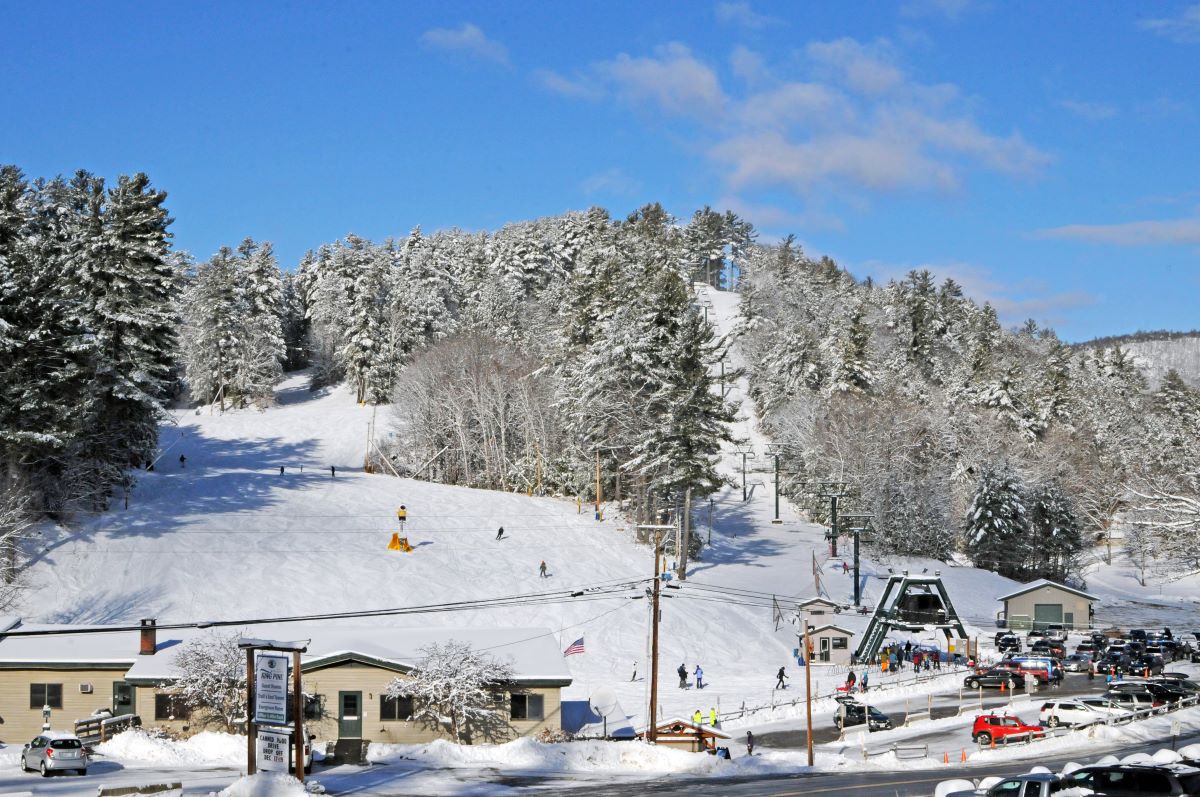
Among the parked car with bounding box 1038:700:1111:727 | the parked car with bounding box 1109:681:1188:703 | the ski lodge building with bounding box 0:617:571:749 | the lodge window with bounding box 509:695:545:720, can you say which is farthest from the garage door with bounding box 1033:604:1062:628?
the lodge window with bounding box 509:695:545:720

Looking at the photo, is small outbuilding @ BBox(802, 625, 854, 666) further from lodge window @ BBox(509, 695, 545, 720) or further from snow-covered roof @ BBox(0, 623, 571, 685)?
lodge window @ BBox(509, 695, 545, 720)

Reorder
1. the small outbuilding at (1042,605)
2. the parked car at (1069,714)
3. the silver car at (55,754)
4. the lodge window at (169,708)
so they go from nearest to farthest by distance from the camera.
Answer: the silver car at (55,754) < the parked car at (1069,714) < the lodge window at (169,708) < the small outbuilding at (1042,605)

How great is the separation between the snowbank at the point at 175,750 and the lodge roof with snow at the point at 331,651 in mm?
3492

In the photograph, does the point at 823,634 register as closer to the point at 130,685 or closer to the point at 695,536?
the point at 695,536

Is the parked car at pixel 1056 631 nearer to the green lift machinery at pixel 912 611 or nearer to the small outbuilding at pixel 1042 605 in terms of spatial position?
the small outbuilding at pixel 1042 605

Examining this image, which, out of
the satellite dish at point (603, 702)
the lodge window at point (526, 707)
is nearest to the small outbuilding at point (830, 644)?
the satellite dish at point (603, 702)

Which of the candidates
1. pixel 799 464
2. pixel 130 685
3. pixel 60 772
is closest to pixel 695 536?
pixel 799 464

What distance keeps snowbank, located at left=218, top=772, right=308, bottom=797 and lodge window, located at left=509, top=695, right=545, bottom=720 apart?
1548cm

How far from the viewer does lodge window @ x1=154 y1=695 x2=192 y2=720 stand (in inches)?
1608

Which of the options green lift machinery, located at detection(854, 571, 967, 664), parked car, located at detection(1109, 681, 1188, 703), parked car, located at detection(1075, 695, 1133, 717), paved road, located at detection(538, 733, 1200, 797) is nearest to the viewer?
paved road, located at detection(538, 733, 1200, 797)

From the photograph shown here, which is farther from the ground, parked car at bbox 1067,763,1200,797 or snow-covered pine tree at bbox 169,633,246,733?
parked car at bbox 1067,763,1200,797

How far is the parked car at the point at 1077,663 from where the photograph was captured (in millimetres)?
56531

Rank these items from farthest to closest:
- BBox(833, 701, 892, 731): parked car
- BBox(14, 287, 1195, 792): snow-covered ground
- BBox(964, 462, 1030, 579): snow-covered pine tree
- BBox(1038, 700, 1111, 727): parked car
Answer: BBox(964, 462, 1030, 579): snow-covered pine tree
BBox(14, 287, 1195, 792): snow-covered ground
BBox(833, 701, 892, 731): parked car
BBox(1038, 700, 1111, 727): parked car

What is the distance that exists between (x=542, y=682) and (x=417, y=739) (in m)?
4.82
